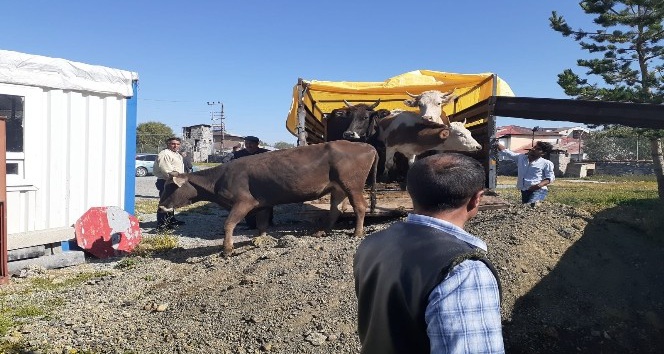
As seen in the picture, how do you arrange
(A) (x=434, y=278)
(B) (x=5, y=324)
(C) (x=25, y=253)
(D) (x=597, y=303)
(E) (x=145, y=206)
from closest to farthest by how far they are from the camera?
(A) (x=434, y=278)
(B) (x=5, y=324)
(D) (x=597, y=303)
(C) (x=25, y=253)
(E) (x=145, y=206)

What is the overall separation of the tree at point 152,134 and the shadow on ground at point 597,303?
48964 millimetres

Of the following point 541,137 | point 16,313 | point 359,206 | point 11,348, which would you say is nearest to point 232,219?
point 359,206

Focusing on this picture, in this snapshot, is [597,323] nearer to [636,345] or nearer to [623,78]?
[636,345]

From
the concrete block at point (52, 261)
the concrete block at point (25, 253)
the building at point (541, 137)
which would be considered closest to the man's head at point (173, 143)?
the concrete block at point (52, 261)

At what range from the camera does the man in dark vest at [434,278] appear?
4.90 feet

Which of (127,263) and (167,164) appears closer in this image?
(127,263)

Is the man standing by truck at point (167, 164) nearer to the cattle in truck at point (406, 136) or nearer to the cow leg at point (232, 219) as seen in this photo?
the cow leg at point (232, 219)

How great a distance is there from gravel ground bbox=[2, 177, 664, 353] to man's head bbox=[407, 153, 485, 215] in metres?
2.52

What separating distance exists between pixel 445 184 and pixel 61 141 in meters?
7.01

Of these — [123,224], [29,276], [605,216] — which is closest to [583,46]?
[605,216]

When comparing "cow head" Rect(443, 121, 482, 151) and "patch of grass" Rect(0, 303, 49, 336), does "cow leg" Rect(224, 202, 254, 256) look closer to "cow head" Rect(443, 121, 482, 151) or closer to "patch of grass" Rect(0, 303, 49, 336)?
"patch of grass" Rect(0, 303, 49, 336)

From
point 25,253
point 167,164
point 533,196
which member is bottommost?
point 25,253

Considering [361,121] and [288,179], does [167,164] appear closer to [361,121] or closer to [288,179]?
[288,179]

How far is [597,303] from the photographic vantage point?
4.81 metres
